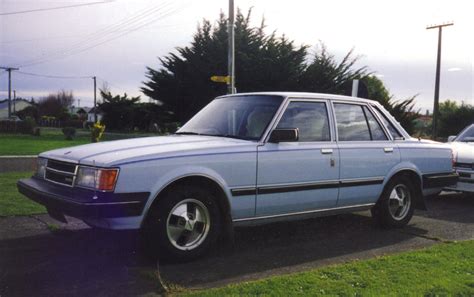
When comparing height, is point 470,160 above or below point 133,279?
above

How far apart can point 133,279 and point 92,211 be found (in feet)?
2.16

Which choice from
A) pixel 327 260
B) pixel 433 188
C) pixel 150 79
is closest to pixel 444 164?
pixel 433 188

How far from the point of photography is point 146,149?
4.58m

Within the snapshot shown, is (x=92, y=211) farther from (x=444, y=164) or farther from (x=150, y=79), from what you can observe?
(x=150, y=79)

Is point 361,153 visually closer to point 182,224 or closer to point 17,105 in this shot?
point 182,224

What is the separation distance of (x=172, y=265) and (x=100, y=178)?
105 centimetres

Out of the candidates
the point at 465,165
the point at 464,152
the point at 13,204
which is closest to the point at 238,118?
the point at 13,204

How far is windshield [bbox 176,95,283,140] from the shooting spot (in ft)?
17.4

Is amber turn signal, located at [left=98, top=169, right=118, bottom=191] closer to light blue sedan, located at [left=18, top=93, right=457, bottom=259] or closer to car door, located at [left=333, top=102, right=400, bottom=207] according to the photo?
light blue sedan, located at [left=18, top=93, right=457, bottom=259]

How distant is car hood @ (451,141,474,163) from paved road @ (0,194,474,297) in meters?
1.92

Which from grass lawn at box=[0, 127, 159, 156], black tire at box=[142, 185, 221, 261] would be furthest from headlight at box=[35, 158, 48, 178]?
grass lawn at box=[0, 127, 159, 156]

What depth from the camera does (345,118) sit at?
19.7ft

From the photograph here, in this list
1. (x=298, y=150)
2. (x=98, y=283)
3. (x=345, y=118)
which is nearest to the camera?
(x=98, y=283)

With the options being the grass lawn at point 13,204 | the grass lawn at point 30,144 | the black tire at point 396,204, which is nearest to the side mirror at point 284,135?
the black tire at point 396,204
